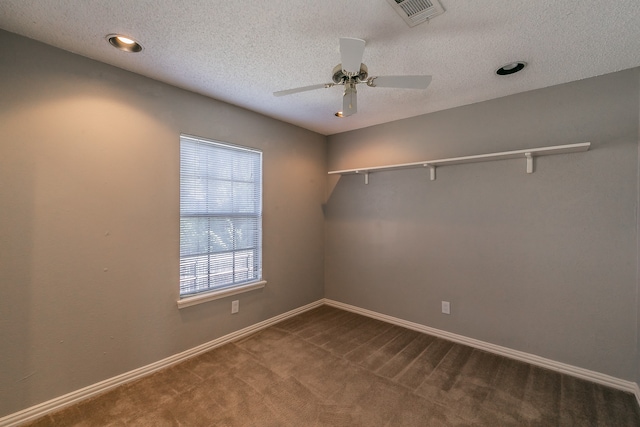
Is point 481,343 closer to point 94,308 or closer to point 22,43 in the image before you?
point 94,308

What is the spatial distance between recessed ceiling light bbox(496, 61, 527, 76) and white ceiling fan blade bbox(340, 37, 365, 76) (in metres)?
1.38

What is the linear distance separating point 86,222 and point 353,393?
2.43 metres

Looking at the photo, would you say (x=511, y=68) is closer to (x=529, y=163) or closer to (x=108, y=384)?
(x=529, y=163)

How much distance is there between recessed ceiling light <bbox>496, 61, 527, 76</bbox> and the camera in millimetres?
2054

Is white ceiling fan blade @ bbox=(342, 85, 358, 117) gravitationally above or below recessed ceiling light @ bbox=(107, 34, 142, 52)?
below

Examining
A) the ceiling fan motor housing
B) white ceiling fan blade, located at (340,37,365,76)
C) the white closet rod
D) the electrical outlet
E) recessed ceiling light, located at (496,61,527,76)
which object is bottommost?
the electrical outlet

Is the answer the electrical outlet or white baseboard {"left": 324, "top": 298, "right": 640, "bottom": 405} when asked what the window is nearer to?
white baseboard {"left": 324, "top": 298, "right": 640, "bottom": 405}

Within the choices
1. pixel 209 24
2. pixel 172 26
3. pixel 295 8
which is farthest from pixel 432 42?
pixel 172 26

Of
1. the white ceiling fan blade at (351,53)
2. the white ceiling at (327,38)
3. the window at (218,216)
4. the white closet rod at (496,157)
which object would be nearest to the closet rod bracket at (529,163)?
the white closet rod at (496,157)

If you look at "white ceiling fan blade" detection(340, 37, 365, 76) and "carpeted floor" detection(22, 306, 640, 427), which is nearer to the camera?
"white ceiling fan blade" detection(340, 37, 365, 76)

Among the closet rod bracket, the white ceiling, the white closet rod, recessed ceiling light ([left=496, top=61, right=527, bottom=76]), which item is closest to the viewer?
the white ceiling

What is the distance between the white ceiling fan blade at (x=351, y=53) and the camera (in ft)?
4.42

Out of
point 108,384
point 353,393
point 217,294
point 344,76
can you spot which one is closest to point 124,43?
point 344,76

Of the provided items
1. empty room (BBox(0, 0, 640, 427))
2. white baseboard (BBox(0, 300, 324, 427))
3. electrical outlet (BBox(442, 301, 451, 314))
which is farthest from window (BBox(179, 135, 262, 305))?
electrical outlet (BBox(442, 301, 451, 314))
